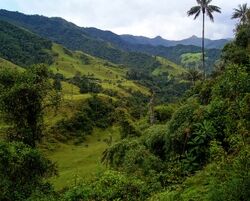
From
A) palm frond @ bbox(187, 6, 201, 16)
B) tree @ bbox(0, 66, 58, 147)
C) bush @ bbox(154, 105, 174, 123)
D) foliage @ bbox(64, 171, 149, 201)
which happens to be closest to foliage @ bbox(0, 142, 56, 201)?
tree @ bbox(0, 66, 58, 147)

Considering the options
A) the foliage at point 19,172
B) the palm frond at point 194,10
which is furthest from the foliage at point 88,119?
the foliage at point 19,172

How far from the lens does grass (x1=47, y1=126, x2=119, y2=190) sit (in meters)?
75.4

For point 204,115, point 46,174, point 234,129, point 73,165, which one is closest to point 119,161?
point 46,174

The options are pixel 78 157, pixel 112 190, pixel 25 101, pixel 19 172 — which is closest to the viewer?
pixel 112 190

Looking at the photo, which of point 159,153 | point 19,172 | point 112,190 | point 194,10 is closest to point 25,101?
point 19,172

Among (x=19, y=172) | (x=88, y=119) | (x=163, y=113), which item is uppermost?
(x=163, y=113)

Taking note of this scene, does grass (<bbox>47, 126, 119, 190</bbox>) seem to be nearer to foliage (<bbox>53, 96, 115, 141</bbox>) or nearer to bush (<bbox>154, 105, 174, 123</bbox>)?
foliage (<bbox>53, 96, 115, 141</bbox>)

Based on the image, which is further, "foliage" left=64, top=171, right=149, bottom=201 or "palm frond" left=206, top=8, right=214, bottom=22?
"palm frond" left=206, top=8, right=214, bottom=22

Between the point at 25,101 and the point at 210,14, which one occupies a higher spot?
the point at 210,14

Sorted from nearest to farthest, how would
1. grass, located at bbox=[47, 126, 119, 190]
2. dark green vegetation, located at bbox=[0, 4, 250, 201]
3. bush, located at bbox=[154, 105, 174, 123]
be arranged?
dark green vegetation, located at bbox=[0, 4, 250, 201], grass, located at bbox=[47, 126, 119, 190], bush, located at bbox=[154, 105, 174, 123]

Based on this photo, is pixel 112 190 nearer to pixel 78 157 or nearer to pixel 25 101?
pixel 25 101

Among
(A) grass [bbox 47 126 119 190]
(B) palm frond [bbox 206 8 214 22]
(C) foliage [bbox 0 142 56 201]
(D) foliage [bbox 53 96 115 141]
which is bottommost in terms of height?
(A) grass [bbox 47 126 119 190]

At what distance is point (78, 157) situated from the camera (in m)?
95.8

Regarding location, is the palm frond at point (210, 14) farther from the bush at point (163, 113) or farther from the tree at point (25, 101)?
the tree at point (25, 101)
